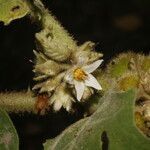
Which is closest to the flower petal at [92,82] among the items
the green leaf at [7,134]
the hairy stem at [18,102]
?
the hairy stem at [18,102]

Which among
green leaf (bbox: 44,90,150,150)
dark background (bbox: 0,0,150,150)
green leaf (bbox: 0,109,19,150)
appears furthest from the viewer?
dark background (bbox: 0,0,150,150)

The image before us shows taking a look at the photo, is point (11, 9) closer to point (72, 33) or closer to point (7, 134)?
point (7, 134)

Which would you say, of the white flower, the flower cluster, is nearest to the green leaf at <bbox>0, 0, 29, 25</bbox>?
the flower cluster

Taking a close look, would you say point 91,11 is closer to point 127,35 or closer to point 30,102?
point 127,35

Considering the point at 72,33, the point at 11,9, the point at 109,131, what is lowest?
the point at 72,33

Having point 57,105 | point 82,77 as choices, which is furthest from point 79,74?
point 57,105

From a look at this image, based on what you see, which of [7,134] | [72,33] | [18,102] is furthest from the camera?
[72,33]

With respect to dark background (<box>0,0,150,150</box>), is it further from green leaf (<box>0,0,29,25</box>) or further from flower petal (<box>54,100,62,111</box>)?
flower petal (<box>54,100,62,111</box>)

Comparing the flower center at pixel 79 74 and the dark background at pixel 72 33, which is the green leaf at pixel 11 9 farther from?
the dark background at pixel 72 33
